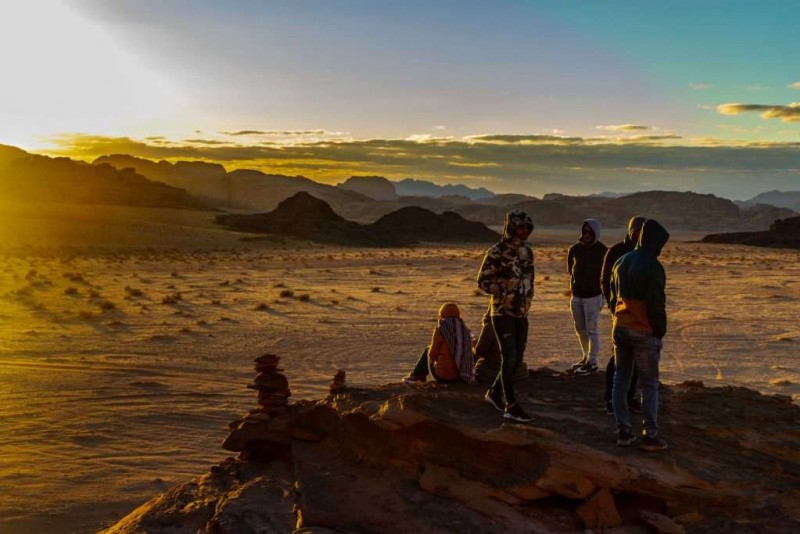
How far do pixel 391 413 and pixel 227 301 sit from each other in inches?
698

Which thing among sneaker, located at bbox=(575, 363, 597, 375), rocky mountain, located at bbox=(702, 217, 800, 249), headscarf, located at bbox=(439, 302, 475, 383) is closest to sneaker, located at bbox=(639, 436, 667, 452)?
headscarf, located at bbox=(439, 302, 475, 383)

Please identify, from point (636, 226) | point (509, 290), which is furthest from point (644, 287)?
point (509, 290)

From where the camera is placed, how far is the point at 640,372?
6336mm

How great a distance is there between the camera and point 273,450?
764 centimetres

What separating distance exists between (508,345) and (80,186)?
133 meters

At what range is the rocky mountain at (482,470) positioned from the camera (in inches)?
231

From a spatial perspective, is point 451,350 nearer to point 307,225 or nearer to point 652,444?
point 652,444

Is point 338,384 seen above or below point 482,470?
above

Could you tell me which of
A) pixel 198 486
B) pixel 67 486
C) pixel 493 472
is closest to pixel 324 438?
pixel 198 486

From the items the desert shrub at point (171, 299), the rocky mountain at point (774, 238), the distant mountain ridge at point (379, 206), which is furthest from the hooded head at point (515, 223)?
the distant mountain ridge at point (379, 206)

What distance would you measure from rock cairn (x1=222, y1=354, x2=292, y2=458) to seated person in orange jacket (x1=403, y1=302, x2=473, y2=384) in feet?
5.46

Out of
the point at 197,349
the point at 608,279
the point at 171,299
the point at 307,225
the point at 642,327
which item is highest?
the point at 608,279

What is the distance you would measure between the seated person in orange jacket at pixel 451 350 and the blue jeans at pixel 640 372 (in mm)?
1742

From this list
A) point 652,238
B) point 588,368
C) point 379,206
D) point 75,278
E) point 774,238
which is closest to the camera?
point 652,238
